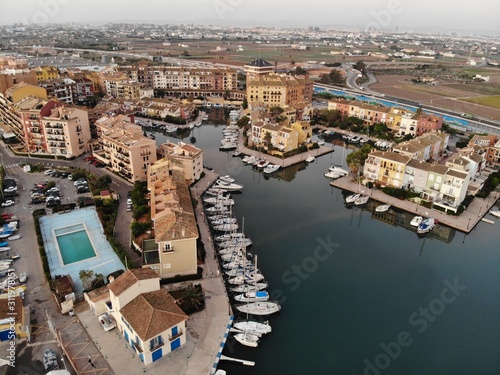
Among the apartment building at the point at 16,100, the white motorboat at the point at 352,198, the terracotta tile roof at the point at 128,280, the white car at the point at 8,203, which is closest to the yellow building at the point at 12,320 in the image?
the terracotta tile roof at the point at 128,280

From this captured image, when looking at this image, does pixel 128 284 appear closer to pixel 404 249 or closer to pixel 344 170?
pixel 404 249

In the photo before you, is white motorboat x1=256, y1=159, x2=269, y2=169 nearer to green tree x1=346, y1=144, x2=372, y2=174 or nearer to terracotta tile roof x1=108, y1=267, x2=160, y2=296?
green tree x1=346, y1=144, x2=372, y2=174

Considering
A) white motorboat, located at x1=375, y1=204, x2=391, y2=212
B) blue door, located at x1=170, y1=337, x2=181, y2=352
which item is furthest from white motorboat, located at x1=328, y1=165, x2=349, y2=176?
blue door, located at x1=170, y1=337, x2=181, y2=352

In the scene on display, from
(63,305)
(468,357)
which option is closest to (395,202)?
(468,357)
